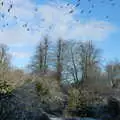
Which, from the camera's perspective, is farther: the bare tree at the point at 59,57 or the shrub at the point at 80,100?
the bare tree at the point at 59,57

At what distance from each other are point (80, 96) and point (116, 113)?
423 centimetres

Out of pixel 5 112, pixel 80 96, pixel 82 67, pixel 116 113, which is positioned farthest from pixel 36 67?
pixel 5 112

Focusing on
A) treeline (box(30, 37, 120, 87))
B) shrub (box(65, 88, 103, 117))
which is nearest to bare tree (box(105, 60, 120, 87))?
treeline (box(30, 37, 120, 87))

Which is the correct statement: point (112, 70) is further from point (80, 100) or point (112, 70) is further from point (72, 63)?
point (80, 100)

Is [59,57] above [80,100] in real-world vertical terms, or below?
above

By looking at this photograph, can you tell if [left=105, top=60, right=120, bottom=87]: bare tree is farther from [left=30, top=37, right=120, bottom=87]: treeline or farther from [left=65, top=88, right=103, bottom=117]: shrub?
[left=65, top=88, right=103, bottom=117]: shrub

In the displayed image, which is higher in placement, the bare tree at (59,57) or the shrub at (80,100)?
the bare tree at (59,57)

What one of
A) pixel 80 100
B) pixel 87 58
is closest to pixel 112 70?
pixel 87 58

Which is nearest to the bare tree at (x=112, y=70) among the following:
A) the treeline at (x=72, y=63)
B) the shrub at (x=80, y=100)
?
the treeline at (x=72, y=63)

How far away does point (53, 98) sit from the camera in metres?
28.9

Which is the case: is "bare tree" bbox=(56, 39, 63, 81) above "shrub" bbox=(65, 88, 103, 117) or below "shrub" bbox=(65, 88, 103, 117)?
above

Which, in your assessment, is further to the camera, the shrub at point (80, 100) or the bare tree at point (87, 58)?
the bare tree at point (87, 58)

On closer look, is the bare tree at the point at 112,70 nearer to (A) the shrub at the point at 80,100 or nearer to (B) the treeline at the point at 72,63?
(B) the treeline at the point at 72,63

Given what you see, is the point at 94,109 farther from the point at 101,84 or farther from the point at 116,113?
the point at 101,84
